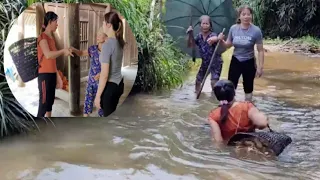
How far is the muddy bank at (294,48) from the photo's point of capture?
633 inches

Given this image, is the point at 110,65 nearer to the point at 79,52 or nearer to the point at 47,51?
the point at 79,52

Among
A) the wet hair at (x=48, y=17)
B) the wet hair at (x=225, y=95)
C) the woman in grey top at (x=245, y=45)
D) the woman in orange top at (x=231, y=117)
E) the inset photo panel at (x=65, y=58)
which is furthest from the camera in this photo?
the woman in grey top at (x=245, y=45)

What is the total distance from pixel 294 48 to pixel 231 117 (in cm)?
1288

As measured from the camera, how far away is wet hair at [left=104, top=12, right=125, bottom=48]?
5.36 m


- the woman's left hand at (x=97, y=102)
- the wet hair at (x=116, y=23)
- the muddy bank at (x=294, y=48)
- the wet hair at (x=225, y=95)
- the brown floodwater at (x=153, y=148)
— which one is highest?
the wet hair at (x=116, y=23)

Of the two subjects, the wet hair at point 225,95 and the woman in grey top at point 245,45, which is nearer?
the wet hair at point 225,95

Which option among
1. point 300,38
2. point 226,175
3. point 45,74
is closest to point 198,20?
point 45,74

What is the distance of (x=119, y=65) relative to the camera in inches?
215

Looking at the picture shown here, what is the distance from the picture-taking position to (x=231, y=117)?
15.6ft

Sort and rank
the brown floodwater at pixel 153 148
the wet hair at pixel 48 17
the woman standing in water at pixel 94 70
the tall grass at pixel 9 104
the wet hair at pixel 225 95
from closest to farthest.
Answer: the brown floodwater at pixel 153 148 < the wet hair at pixel 225 95 < the tall grass at pixel 9 104 < the wet hair at pixel 48 17 < the woman standing in water at pixel 94 70

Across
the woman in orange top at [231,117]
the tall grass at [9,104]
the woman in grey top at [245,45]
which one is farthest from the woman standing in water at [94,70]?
the woman in grey top at [245,45]

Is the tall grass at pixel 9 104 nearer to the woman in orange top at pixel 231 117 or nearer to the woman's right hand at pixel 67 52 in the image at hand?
the woman's right hand at pixel 67 52

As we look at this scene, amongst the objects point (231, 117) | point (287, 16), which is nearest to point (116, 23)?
point (231, 117)

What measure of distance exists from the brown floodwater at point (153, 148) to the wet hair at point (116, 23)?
0.94 m
